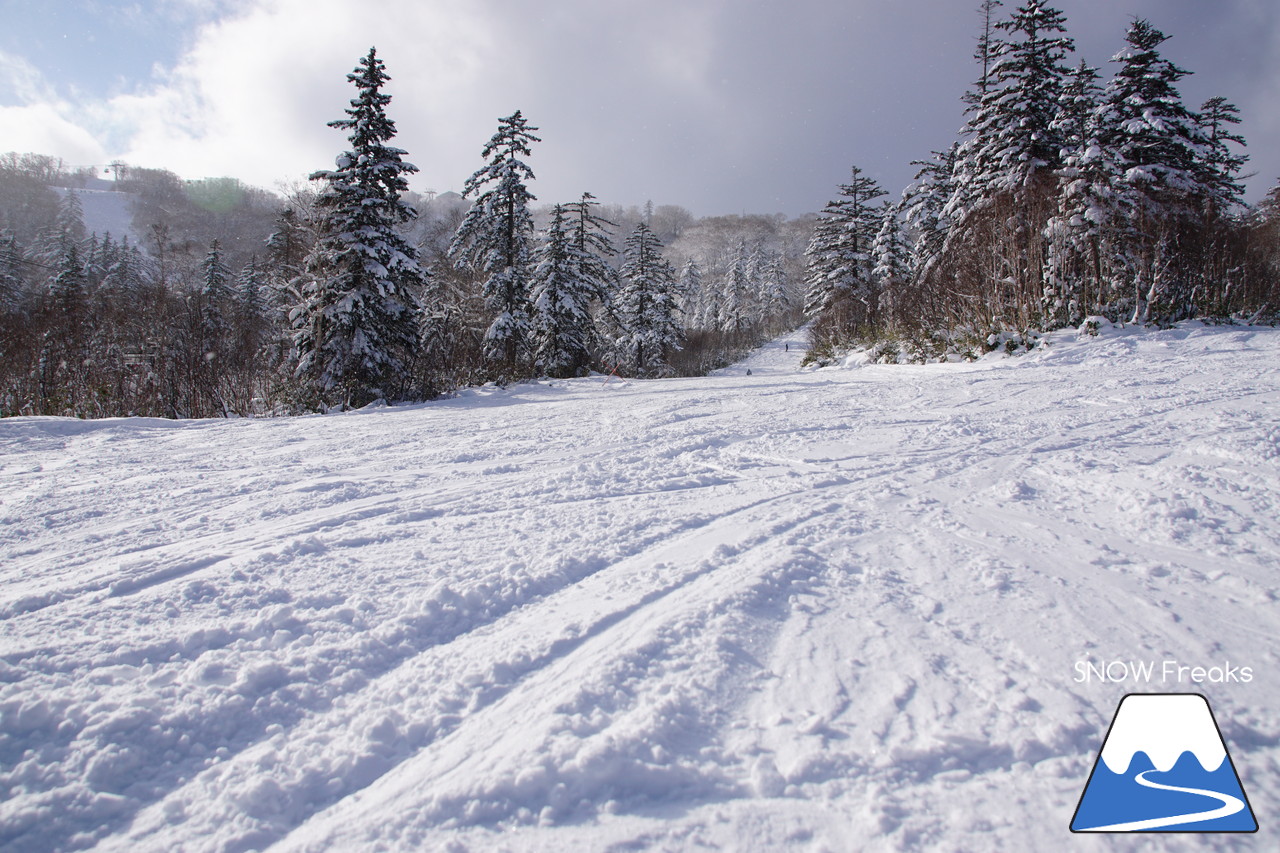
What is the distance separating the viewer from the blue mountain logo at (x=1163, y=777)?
1221mm

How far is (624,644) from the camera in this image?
178 cm

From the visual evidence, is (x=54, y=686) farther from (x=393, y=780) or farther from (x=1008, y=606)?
(x=1008, y=606)

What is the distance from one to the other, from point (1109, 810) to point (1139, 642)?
0.80 meters

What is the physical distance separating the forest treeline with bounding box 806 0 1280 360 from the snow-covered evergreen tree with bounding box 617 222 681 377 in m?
11.0

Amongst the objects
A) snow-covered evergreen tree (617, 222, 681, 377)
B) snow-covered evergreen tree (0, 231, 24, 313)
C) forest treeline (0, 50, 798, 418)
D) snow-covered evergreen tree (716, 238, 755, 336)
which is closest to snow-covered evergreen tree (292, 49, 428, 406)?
forest treeline (0, 50, 798, 418)

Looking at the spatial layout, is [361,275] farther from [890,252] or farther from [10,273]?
[10,273]

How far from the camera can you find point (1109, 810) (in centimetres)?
125

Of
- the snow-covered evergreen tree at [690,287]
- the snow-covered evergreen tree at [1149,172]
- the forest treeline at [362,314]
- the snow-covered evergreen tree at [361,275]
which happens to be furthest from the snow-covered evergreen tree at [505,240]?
the snow-covered evergreen tree at [690,287]

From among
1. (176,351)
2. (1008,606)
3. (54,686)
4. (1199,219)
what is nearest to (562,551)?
(54,686)

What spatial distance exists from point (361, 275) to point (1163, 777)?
40.8 ft

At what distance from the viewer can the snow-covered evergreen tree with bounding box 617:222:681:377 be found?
2808 centimetres

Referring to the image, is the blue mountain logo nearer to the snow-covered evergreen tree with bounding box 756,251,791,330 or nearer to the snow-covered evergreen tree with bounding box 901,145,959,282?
the snow-covered evergreen tree with bounding box 901,145,959,282

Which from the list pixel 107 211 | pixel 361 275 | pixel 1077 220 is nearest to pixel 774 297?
pixel 1077 220

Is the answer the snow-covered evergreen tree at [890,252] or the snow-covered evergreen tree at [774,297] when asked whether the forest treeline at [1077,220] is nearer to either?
the snow-covered evergreen tree at [890,252]
